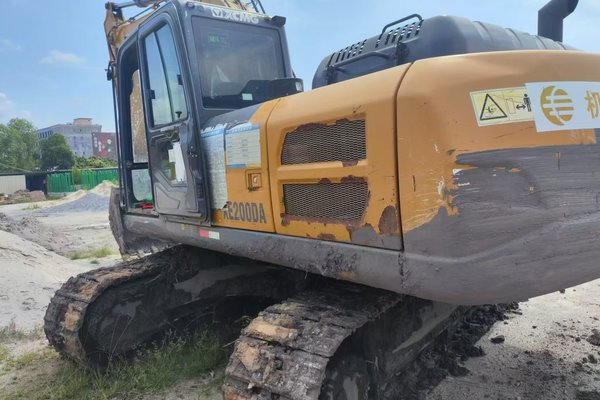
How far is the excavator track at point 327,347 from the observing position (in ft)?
7.22

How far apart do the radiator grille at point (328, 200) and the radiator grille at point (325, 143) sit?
0.12 metres

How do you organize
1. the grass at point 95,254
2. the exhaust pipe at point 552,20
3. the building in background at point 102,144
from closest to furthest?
the exhaust pipe at point 552,20
the grass at point 95,254
the building in background at point 102,144

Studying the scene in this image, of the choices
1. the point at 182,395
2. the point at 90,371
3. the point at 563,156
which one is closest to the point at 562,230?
the point at 563,156

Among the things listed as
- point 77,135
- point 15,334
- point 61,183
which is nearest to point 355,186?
point 15,334

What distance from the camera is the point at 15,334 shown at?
510 cm

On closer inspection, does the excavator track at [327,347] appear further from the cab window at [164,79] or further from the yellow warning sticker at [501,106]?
the cab window at [164,79]

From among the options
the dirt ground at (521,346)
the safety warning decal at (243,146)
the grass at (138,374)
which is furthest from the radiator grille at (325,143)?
the grass at (138,374)

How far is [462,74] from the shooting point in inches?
73.9

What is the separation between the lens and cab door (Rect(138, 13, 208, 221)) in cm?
317

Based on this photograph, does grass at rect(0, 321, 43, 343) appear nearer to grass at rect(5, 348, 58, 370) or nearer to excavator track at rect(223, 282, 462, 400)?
grass at rect(5, 348, 58, 370)

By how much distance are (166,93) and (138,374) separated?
2091mm

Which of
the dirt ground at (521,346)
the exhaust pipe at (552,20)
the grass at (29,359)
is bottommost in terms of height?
the dirt ground at (521,346)

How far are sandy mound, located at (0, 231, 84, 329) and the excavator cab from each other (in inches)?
112

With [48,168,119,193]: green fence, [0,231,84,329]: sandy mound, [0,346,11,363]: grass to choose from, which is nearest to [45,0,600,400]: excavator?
[0,346,11,363]: grass
